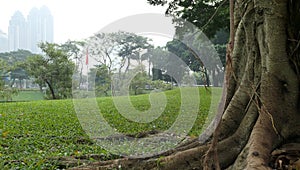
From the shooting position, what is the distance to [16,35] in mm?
20703

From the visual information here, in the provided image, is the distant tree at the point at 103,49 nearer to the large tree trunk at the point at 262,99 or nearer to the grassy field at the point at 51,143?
the grassy field at the point at 51,143

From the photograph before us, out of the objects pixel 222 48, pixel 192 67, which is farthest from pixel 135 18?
pixel 222 48

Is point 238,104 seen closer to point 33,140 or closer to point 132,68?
point 33,140

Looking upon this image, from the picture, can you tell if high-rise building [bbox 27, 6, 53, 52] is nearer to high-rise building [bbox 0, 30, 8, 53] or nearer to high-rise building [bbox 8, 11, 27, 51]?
high-rise building [bbox 8, 11, 27, 51]

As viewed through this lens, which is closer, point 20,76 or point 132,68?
point 132,68

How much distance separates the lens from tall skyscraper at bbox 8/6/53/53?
65.3 feet

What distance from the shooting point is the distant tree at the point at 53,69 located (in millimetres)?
16516

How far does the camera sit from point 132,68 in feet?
29.8

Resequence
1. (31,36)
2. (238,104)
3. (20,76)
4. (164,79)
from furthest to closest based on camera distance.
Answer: (31,36)
(20,76)
(164,79)
(238,104)

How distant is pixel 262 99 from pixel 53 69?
15605 millimetres

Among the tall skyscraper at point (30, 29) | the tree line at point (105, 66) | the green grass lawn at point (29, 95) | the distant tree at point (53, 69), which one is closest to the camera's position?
the tree line at point (105, 66)

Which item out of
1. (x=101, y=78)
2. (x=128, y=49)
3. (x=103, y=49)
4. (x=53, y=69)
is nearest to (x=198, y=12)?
(x=128, y=49)

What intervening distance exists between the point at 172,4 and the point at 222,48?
697 cm

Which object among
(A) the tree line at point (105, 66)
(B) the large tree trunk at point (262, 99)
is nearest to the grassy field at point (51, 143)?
(B) the large tree trunk at point (262, 99)
